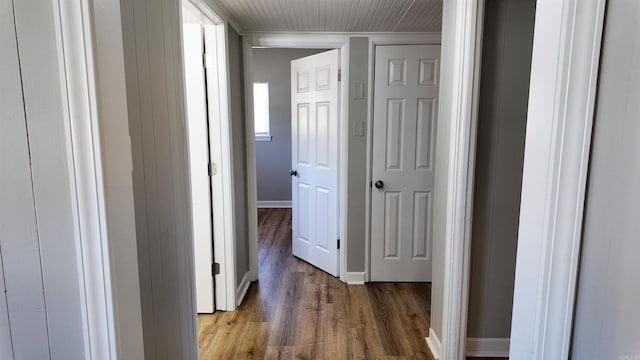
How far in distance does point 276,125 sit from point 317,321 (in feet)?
12.2

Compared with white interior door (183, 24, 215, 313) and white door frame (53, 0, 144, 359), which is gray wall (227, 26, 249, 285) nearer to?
white interior door (183, 24, 215, 313)

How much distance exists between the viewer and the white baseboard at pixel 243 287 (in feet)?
8.51

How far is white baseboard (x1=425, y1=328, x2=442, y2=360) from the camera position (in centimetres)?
197

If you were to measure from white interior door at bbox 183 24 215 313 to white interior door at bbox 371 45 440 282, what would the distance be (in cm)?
134

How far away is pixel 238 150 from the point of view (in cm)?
264

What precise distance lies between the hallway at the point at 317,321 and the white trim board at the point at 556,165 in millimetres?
1467

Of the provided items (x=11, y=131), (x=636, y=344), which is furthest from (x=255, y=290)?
(x=636, y=344)

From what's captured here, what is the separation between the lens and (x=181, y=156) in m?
1.46

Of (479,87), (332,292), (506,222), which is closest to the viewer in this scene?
A: (479,87)

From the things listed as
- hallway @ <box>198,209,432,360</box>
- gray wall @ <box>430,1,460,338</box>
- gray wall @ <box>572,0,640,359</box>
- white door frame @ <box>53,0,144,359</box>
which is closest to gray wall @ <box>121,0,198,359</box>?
white door frame @ <box>53,0,144,359</box>

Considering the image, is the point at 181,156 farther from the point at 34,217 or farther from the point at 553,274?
the point at 553,274

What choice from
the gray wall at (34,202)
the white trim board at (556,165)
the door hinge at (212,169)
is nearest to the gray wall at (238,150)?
the door hinge at (212,169)

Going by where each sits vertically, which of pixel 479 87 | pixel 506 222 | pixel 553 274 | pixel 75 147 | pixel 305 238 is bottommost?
pixel 305 238

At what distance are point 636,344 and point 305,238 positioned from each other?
2.93 meters
